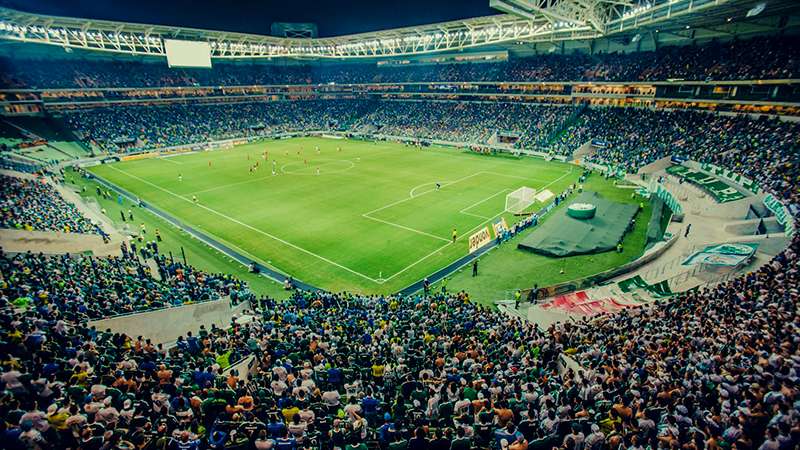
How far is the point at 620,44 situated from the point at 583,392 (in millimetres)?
70323

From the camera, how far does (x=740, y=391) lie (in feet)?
30.7

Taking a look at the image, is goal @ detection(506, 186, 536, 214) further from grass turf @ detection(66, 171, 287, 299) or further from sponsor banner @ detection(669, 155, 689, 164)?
grass turf @ detection(66, 171, 287, 299)

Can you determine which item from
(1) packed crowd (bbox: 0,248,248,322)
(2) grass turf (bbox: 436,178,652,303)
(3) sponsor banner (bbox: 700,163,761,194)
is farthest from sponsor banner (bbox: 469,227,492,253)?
(3) sponsor banner (bbox: 700,163,761,194)

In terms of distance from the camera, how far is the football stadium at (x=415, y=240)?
8.99 metres

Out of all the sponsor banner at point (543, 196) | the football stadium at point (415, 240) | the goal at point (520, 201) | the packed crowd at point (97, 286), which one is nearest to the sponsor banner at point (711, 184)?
the football stadium at point (415, 240)

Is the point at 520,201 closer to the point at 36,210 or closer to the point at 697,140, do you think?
the point at 697,140

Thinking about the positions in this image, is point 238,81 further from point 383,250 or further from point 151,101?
point 383,250

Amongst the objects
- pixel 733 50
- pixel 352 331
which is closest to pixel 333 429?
pixel 352 331

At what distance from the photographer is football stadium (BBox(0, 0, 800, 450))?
8992 millimetres

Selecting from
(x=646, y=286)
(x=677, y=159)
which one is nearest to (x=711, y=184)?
(x=677, y=159)

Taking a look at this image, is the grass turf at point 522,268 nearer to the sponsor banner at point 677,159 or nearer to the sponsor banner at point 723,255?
the sponsor banner at point 723,255

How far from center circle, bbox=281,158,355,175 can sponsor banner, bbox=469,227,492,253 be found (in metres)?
27.9

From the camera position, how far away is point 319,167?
178ft

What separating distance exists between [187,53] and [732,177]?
240 ft
